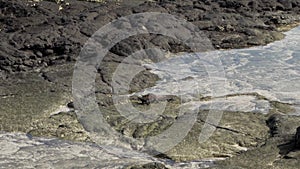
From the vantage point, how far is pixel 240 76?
14.4 m

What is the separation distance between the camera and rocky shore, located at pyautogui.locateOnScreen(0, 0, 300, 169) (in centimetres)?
982

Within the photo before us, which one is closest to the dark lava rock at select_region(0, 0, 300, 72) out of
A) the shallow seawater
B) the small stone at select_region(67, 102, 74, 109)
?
the shallow seawater

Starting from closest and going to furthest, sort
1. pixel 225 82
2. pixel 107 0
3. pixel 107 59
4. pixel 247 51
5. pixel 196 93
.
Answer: pixel 196 93 < pixel 225 82 < pixel 107 59 < pixel 247 51 < pixel 107 0

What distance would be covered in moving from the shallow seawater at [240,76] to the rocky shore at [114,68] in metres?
0.37

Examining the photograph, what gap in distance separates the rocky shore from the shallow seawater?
37 centimetres

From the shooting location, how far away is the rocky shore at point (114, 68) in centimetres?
982

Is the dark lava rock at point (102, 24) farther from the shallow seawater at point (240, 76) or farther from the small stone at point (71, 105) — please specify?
the small stone at point (71, 105)

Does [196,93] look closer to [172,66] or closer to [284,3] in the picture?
[172,66]

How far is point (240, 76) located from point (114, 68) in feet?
10.8

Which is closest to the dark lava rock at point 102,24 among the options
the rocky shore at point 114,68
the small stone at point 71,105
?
the rocky shore at point 114,68

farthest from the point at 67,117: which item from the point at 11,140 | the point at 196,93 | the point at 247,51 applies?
the point at 247,51

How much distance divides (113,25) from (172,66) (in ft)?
10.1

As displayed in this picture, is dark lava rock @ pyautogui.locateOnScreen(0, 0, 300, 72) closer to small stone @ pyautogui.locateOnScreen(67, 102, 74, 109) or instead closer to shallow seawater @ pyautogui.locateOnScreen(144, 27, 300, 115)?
shallow seawater @ pyautogui.locateOnScreen(144, 27, 300, 115)

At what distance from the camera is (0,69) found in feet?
45.8
